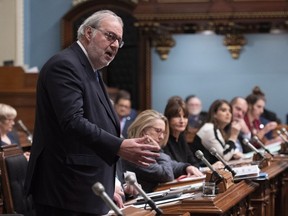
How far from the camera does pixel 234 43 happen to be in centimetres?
1276

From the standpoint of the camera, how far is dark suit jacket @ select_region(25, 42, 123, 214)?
3512mm

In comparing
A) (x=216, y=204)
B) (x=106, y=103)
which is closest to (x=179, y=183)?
(x=216, y=204)

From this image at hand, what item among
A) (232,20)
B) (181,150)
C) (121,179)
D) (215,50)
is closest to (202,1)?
(232,20)

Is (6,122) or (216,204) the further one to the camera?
(6,122)

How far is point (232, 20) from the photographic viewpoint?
11867 mm

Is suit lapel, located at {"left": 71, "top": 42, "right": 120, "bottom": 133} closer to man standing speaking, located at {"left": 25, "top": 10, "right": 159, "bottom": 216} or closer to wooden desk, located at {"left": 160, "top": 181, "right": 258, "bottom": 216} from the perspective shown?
man standing speaking, located at {"left": 25, "top": 10, "right": 159, "bottom": 216}

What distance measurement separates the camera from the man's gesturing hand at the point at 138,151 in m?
3.46

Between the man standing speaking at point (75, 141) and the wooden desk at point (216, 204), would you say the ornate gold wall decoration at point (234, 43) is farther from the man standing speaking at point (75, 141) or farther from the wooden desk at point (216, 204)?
the man standing speaking at point (75, 141)

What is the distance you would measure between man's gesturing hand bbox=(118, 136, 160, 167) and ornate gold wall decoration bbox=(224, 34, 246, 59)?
370 inches

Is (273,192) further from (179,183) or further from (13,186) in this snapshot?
(13,186)

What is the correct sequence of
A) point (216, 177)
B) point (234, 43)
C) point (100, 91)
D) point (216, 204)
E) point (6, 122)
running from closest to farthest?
point (100, 91) < point (216, 204) < point (216, 177) < point (6, 122) < point (234, 43)

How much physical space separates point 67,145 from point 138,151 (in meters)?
0.34

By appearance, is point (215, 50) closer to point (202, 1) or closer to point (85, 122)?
point (202, 1)

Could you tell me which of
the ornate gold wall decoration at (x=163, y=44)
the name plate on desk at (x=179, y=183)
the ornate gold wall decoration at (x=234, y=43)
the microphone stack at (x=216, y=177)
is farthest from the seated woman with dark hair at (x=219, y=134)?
the ornate gold wall decoration at (x=163, y=44)
